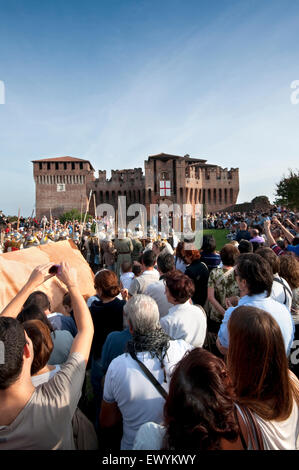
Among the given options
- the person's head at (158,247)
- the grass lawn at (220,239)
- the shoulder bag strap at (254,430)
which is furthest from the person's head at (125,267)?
the grass lawn at (220,239)

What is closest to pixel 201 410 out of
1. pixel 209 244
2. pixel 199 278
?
pixel 199 278

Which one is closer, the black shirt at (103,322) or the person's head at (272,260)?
the black shirt at (103,322)

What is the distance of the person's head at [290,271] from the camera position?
363 centimetres

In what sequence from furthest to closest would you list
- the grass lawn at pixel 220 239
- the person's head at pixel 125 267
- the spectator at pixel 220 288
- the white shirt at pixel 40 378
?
the grass lawn at pixel 220 239 → the person's head at pixel 125 267 → the spectator at pixel 220 288 → the white shirt at pixel 40 378

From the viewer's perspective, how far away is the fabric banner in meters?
5.36

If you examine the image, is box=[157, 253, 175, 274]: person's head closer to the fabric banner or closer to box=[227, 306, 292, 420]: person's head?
the fabric banner

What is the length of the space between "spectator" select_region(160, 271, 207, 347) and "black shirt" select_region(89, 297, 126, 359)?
1.89 ft

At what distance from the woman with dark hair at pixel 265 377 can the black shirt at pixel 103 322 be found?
183cm

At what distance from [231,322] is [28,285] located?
137 cm

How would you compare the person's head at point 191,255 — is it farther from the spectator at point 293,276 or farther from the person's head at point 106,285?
the person's head at point 106,285

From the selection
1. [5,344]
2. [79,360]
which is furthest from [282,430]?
[5,344]

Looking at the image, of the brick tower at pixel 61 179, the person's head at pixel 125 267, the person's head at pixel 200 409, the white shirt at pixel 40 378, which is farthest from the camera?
the brick tower at pixel 61 179

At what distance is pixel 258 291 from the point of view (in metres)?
2.72

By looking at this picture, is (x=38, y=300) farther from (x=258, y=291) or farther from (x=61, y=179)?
(x=61, y=179)
